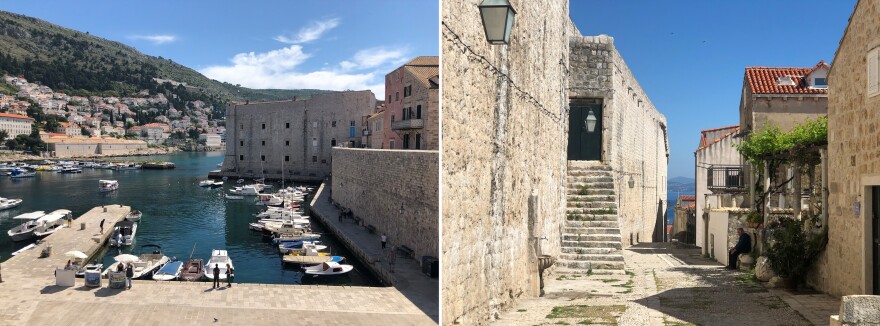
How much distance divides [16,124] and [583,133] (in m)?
47.0

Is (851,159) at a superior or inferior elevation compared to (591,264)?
superior

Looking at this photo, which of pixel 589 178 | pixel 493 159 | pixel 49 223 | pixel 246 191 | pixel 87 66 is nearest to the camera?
pixel 493 159

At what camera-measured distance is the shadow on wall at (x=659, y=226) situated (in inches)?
817

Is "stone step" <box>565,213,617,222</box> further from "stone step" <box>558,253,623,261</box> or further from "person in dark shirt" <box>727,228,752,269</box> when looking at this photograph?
"person in dark shirt" <box>727,228,752,269</box>

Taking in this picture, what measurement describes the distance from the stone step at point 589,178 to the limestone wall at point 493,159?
2.80 m

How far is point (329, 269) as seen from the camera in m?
17.7

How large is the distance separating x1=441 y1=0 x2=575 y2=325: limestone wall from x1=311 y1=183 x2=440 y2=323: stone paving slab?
166 centimetres

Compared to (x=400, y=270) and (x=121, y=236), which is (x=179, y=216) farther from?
(x=400, y=270)

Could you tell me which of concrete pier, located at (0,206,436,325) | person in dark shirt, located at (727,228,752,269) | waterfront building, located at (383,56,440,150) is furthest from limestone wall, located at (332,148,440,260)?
person in dark shirt, located at (727,228,752,269)

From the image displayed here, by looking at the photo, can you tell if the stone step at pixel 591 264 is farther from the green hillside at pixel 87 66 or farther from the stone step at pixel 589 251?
the green hillside at pixel 87 66

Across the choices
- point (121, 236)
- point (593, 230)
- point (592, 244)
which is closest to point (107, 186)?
point (121, 236)

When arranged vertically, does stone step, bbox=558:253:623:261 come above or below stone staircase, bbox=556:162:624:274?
below

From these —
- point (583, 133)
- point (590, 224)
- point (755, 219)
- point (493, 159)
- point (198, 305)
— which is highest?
point (583, 133)

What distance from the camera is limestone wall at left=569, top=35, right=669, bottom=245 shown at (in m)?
11.1
